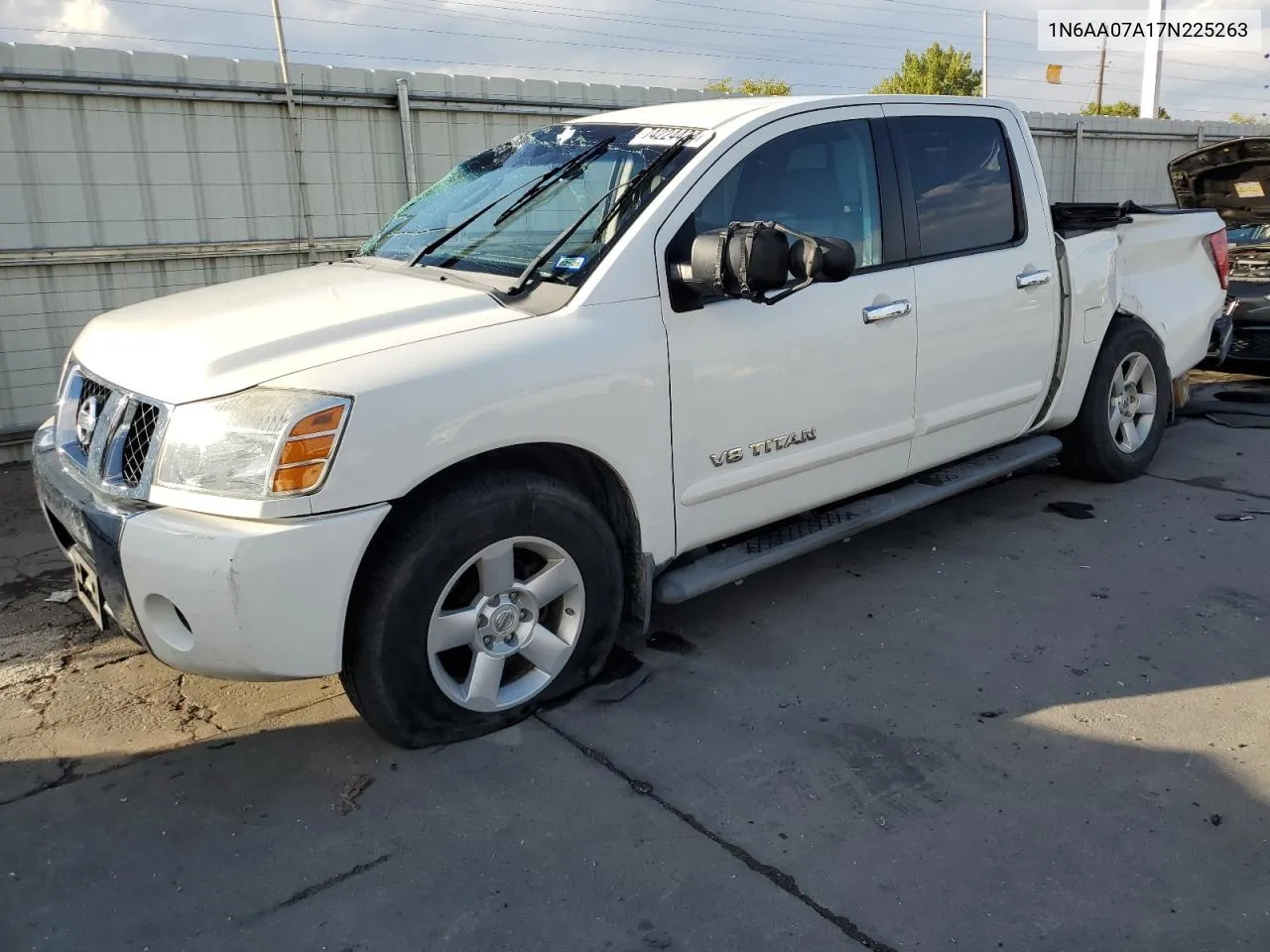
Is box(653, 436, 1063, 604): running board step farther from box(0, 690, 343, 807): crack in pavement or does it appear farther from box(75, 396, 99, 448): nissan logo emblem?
box(75, 396, 99, 448): nissan logo emblem

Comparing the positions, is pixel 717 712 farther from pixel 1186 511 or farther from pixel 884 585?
pixel 1186 511

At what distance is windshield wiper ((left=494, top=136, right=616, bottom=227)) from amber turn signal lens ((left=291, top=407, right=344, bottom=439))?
1356mm

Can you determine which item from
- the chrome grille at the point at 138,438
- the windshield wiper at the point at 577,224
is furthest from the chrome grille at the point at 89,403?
the windshield wiper at the point at 577,224

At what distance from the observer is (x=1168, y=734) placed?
3.22 meters

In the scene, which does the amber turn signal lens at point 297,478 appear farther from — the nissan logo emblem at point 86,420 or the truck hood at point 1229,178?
the truck hood at point 1229,178

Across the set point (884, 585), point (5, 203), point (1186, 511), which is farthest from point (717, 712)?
point (5, 203)

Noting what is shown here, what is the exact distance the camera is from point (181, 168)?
708 cm

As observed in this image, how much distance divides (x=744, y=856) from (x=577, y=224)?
2095mm

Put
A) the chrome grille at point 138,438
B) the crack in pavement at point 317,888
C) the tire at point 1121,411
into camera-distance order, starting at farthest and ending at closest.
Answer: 1. the tire at point 1121,411
2. the chrome grille at point 138,438
3. the crack in pavement at point 317,888

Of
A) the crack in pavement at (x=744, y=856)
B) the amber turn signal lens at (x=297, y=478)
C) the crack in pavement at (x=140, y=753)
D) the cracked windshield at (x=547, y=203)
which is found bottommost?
the crack in pavement at (x=744, y=856)

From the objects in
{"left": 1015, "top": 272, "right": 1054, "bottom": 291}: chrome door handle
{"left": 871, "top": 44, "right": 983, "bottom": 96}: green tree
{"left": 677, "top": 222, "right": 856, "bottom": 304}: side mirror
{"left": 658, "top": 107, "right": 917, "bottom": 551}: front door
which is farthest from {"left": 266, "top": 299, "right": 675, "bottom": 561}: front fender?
{"left": 871, "top": 44, "right": 983, "bottom": 96}: green tree

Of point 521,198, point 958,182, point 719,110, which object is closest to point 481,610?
point 521,198

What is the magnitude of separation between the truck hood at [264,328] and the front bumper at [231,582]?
1.27 feet

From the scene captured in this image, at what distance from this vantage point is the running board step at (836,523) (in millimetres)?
3662
